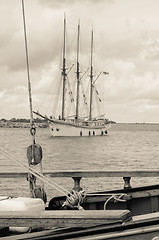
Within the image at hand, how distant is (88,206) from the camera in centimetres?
594

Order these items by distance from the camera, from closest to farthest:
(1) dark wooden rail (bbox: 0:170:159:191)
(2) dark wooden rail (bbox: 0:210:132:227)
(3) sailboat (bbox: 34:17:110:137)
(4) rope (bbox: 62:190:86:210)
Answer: (2) dark wooden rail (bbox: 0:210:132:227) → (4) rope (bbox: 62:190:86:210) → (1) dark wooden rail (bbox: 0:170:159:191) → (3) sailboat (bbox: 34:17:110:137)

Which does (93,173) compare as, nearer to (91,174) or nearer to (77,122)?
(91,174)

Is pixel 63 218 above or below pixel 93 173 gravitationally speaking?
below

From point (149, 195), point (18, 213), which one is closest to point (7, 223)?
A: point (18, 213)

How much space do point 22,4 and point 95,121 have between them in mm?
125349

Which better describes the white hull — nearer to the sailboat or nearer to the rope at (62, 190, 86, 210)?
the sailboat

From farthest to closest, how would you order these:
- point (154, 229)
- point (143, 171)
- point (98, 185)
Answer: point (98, 185) < point (143, 171) < point (154, 229)

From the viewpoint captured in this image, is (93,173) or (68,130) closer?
(93,173)

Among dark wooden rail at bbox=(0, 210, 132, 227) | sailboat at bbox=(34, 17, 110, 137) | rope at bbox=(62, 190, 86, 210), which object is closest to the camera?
dark wooden rail at bbox=(0, 210, 132, 227)

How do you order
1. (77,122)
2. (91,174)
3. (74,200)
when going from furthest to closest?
(77,122) < (91,174) < (74,200)

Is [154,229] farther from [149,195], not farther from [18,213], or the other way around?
[149,195]

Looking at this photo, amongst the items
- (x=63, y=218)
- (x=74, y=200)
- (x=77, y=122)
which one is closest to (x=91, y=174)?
(x=74, y=200)

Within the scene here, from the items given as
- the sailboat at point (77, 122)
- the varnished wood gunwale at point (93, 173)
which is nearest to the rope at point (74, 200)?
the varnished wood gunwale at point (93, 173)

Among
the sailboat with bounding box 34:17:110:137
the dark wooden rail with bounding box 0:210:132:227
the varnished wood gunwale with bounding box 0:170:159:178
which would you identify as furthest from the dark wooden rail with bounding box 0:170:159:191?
the sailboat with bounding box 34:17:110:137
